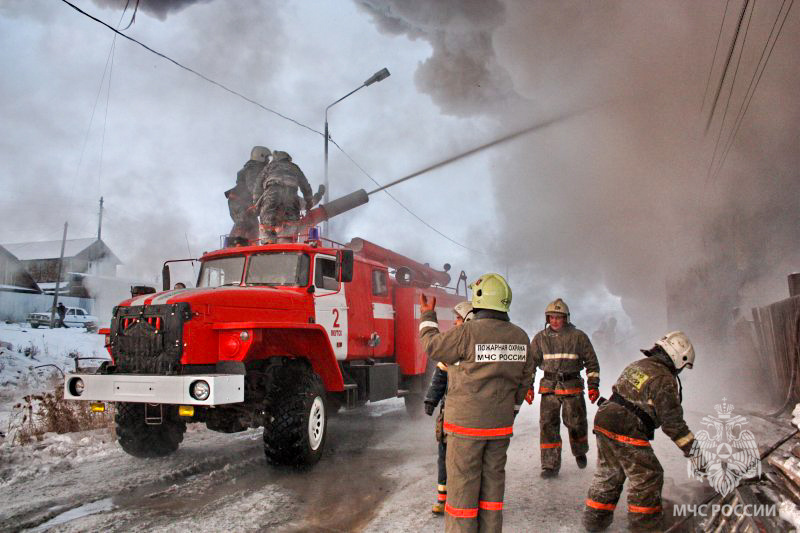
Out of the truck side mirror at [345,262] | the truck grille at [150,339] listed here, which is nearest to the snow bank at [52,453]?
the truck grille at [150,339]

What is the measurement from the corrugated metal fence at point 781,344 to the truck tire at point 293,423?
5.49m

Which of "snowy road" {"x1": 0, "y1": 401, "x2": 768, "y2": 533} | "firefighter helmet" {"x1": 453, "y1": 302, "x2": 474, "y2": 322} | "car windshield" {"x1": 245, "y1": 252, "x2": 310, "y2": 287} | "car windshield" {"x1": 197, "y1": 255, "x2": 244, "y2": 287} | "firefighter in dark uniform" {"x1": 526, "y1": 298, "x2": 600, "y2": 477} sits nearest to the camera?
"snowy road" {"x1": 0, "y1": 401, "x2": 768, "y2": 533}

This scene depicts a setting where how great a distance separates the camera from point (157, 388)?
4.62 metres

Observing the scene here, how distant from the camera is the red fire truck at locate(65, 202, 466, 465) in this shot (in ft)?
16.0

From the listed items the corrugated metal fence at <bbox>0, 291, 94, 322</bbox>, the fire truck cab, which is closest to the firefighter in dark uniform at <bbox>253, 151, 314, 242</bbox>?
the fire truck cab

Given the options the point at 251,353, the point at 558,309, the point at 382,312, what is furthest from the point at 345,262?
the point at 558,309

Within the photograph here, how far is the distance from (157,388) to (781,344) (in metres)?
7.17

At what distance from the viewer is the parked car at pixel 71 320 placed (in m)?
23.8

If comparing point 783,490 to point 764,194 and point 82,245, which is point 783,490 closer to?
point 764,194

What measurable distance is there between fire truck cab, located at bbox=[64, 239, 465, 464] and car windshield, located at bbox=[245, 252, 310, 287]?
12mm

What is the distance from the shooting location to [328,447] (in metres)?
6.84

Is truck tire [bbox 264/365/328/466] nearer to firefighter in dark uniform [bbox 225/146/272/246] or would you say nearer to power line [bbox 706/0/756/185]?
firefighter in dark uniform [bbox 225/146/272/246]

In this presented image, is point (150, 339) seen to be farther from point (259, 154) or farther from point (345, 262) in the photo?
point (259, 154)

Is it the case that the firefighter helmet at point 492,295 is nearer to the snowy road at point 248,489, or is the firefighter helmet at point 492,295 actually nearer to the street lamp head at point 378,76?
the snowy road at point 248,489
